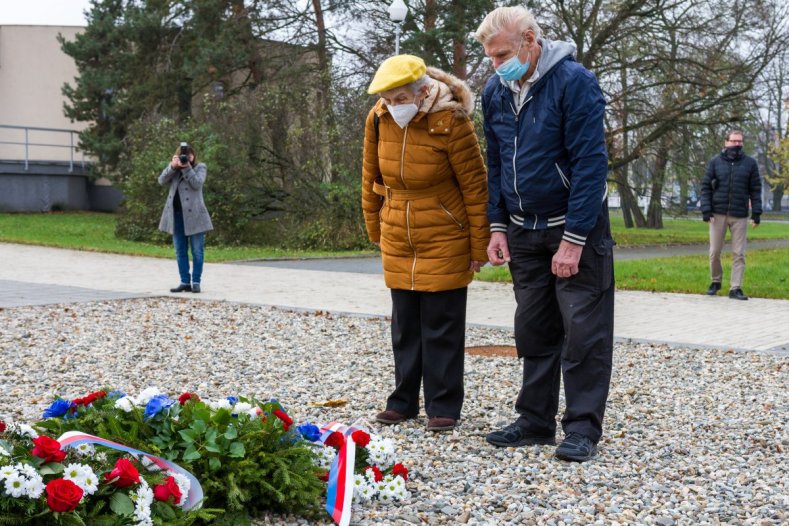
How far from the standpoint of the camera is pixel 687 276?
14.1 metres

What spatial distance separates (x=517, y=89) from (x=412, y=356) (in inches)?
59.0

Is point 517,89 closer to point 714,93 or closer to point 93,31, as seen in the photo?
point 714,93

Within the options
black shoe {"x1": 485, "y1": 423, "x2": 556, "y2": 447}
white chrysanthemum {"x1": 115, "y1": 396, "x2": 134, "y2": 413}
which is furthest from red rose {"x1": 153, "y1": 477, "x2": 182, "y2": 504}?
black shoe {"x1": 485, "y1": 423, "x2": 556, "y2": 447}

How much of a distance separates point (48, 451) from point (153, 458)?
38cm

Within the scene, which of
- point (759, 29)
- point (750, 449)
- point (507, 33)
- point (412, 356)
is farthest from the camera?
point (759, 29)

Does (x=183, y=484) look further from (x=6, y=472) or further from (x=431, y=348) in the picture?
(x=431, y=348)

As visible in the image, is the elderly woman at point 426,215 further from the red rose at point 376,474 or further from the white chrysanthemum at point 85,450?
the white chrysanthemum at point 85,450

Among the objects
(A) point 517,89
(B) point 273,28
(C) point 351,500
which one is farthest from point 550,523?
(B) point 273,28

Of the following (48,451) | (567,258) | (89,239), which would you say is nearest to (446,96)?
(567,258)

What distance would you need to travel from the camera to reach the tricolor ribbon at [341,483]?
3.59 meters

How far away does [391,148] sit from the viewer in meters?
4.86

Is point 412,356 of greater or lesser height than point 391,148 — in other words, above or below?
below

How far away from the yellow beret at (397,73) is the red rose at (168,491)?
2.09m

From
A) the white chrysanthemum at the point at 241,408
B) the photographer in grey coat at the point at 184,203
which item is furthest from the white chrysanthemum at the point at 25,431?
the photographer in grey coat at the point at 184,203
